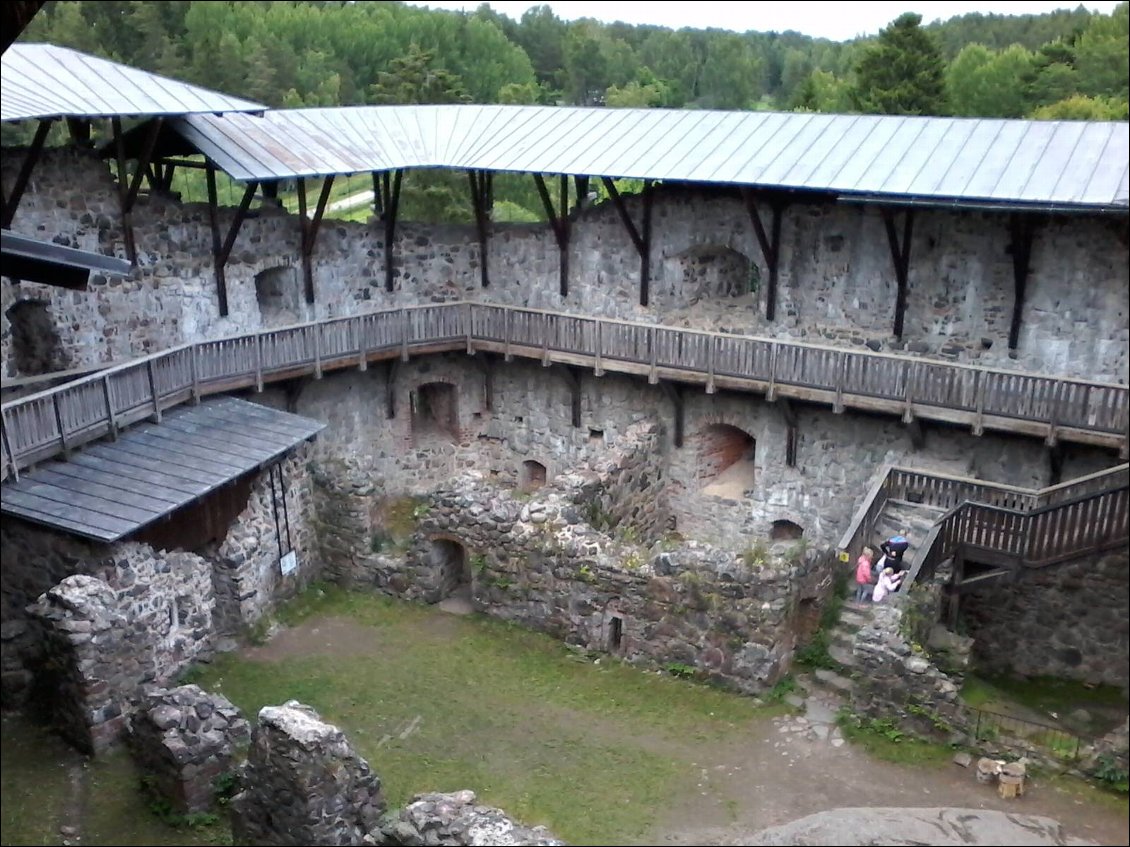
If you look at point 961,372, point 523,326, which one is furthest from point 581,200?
point 961,372

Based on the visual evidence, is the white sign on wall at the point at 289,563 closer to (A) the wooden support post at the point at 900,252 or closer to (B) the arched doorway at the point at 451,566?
(B) the arched doorway at the point at 451,566

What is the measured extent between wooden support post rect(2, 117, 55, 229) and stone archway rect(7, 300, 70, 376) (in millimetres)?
1624

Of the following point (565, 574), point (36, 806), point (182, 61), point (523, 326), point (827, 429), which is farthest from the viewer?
point (182, 61)

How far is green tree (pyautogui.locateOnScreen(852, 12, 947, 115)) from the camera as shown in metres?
48.2

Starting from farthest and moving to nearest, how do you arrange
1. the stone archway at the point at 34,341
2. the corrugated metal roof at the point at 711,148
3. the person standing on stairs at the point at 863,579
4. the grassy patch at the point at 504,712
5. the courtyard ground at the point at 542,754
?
the stone archway at the point at 34,341, the corrugated metal roof at the point at 711,148, the person standing on stairs at the point at 863,579, the grassy patch at the point at 504,712, the courtyard ground at the point at 542,754

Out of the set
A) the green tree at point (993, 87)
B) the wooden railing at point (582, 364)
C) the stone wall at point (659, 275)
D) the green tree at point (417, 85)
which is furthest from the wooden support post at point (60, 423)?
the green tree at point (993, 87)

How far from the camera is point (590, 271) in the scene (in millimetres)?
22828

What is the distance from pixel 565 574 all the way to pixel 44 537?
7.34 m

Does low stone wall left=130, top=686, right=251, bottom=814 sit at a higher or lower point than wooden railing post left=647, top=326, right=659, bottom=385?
lower

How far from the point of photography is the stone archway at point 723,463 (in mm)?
21891

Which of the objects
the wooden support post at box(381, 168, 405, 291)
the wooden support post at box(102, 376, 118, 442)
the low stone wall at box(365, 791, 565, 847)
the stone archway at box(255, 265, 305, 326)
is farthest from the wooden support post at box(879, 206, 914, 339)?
the wooden support post at box(102, 376, 118, 442)

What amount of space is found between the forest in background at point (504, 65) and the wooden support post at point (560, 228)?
16917mm

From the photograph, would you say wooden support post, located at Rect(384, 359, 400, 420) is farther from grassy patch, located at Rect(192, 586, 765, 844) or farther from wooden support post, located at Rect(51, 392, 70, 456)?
wooden support post, located at Rect(51, 392, 70, 456)

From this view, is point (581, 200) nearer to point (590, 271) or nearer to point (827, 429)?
point (590, 271)
